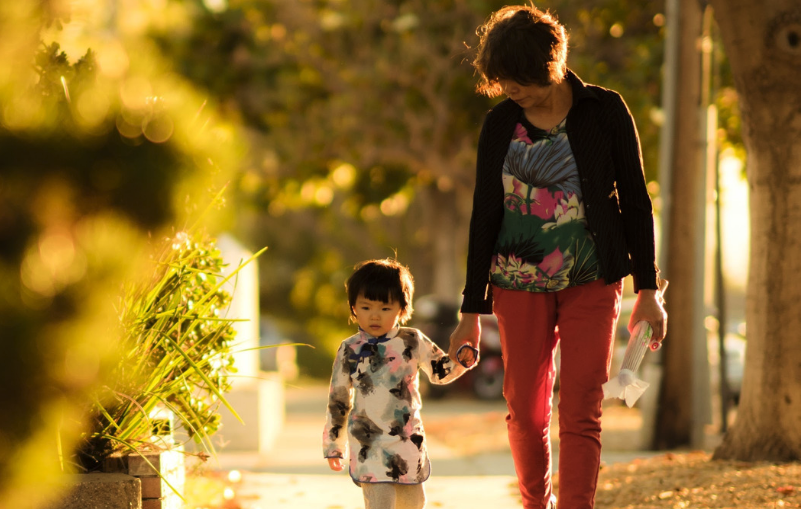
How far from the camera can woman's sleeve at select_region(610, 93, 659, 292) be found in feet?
11.1

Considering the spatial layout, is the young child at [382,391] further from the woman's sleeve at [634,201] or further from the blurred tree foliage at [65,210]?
the blurred tree foliage at [65,210]

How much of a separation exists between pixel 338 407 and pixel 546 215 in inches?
36.5

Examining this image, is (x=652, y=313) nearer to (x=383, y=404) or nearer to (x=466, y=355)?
(x=466, y=355)

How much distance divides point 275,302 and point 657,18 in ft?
103

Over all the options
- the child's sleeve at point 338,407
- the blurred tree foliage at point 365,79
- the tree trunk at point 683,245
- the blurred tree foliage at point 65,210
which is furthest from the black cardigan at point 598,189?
the blurred tree foliage at point 365,79

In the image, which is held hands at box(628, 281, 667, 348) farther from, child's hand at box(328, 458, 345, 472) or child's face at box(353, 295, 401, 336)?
child's hand at box(328, 458, 345, 472)

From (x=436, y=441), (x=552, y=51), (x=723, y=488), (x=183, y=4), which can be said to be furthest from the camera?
(x=183, y=4)

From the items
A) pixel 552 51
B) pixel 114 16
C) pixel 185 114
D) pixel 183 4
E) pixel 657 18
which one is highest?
pixel 183 4

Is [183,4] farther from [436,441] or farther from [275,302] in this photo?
[275,302]

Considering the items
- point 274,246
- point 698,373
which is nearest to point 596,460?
point 698,373

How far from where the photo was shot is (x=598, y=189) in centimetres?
333

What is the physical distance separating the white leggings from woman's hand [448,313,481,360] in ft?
1.49

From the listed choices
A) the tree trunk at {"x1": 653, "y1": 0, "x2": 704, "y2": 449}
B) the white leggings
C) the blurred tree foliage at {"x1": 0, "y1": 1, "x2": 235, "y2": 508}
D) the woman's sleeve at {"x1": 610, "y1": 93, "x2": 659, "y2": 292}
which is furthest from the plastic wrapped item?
the tree trunk at {"x1": 653, "y1": 0, "x2": 704, "y2": 449}

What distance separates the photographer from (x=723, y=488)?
182 inches
